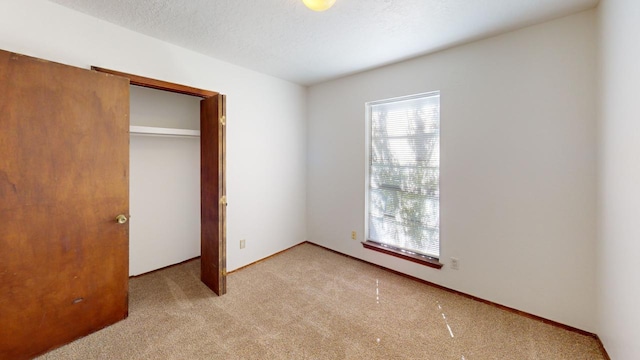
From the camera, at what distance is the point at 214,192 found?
A: 2557mm

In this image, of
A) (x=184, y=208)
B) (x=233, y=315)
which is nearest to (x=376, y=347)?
(x=233, y=315)

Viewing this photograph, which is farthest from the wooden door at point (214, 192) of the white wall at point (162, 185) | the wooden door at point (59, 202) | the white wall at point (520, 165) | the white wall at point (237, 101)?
the white wall at point (520, 165)

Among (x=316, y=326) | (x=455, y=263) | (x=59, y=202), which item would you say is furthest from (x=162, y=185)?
(x=455, y=263)

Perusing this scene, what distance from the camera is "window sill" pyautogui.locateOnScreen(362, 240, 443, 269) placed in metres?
2.67

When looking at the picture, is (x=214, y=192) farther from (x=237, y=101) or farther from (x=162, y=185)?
(x=237, y=101)

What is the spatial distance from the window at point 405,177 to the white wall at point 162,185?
91.8 inches

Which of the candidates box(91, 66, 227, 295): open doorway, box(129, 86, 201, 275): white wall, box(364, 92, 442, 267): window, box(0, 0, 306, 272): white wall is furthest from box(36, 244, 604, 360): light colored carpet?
box(0, 0, 306, 272): white wall

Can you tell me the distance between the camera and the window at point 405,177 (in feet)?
8.93

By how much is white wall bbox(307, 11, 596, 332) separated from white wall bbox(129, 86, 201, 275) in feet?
8.69

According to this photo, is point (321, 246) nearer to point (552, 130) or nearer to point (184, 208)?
point (184, 208)

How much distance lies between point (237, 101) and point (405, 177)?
2234 mm

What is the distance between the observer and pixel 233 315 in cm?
216

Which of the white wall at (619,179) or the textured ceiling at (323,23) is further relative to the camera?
the textured ceiling at (323,23)

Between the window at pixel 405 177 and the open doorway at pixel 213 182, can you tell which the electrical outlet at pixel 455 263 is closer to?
the window at pixel 405 177
